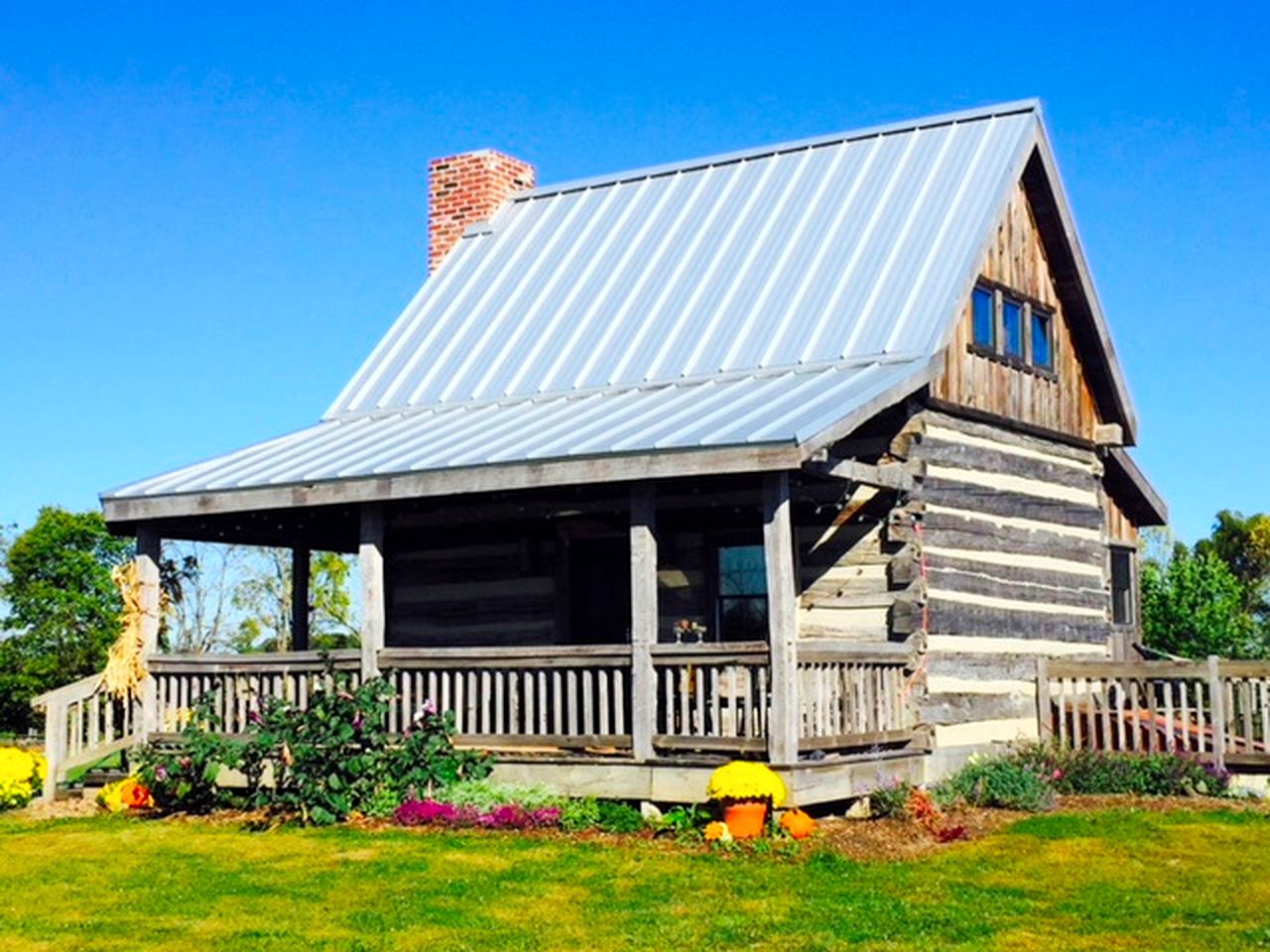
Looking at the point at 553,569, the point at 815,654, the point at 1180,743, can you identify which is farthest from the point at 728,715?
the point at 1180,743

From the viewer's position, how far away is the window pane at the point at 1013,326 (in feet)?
74.6

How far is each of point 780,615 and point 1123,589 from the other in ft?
40.1

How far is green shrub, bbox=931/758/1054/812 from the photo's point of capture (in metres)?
18.6

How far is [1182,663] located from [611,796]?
718cm

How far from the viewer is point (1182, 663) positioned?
20.6 m

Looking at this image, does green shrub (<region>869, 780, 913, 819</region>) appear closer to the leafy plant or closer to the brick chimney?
the leafy plant

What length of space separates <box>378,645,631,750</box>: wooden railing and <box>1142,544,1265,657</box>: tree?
671 inches

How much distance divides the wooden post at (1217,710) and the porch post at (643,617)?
681 cm

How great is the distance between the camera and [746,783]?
1602cm

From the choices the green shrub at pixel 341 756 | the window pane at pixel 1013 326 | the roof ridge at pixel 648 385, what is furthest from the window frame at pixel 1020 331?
the green shrub at pixel 341 756

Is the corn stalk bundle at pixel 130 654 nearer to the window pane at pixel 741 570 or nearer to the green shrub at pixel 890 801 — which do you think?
the window pane at pixel 741 570

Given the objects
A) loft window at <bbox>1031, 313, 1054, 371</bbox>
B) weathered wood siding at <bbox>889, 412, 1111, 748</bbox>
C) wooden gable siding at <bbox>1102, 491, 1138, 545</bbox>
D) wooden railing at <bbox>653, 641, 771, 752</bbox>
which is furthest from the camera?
wooden gable siding at <bbox>1102, 491, 1138, 545</bbox>

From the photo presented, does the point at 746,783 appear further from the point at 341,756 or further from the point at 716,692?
the point at 341,756

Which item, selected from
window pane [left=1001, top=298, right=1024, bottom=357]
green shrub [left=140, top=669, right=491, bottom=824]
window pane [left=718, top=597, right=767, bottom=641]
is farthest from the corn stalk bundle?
window pane [left=1001, top=298, right=1024, bottom=357]
